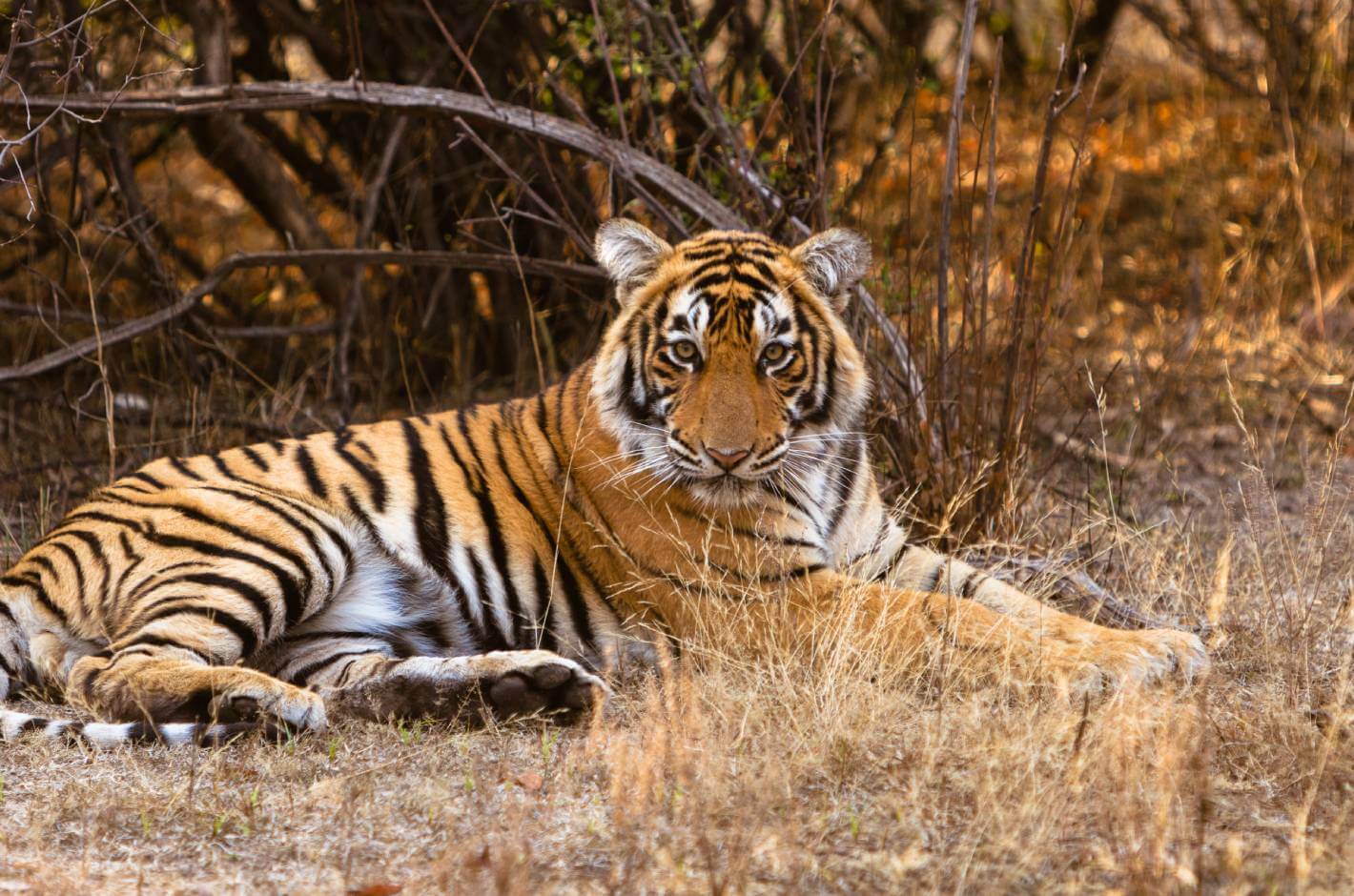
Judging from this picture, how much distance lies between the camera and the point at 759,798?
8.89 feet

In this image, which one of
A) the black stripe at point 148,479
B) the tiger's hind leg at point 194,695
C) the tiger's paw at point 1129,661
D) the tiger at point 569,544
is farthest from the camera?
the black stripe at point 148,479

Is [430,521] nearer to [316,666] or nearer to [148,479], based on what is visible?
[316,666]

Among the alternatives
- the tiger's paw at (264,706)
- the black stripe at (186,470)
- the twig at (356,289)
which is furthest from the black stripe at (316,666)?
the twig at (356,289)

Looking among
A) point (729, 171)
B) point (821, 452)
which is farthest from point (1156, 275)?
point (821, 452)

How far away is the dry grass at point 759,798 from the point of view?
2.46 metres

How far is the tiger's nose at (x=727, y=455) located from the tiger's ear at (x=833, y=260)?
630 mm

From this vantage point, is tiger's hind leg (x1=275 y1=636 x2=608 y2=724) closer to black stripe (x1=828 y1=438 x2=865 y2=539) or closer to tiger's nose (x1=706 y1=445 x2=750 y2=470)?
tiger's nose (x1=706 y1=445 x2=750 y2=470)

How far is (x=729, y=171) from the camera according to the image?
5117 millimetres

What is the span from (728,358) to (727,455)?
0.92ft

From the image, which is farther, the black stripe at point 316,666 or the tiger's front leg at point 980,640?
the black stripe at point 316,666

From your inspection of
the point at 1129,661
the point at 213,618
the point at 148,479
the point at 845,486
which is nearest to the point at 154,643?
the point at 213,618

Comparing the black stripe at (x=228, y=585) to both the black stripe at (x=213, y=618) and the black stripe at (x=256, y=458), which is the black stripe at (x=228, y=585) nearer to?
the black stripe at (x=213, y=618)

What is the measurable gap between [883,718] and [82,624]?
2.06 meters

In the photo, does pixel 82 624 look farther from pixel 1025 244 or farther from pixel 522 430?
pixel 1025 244
